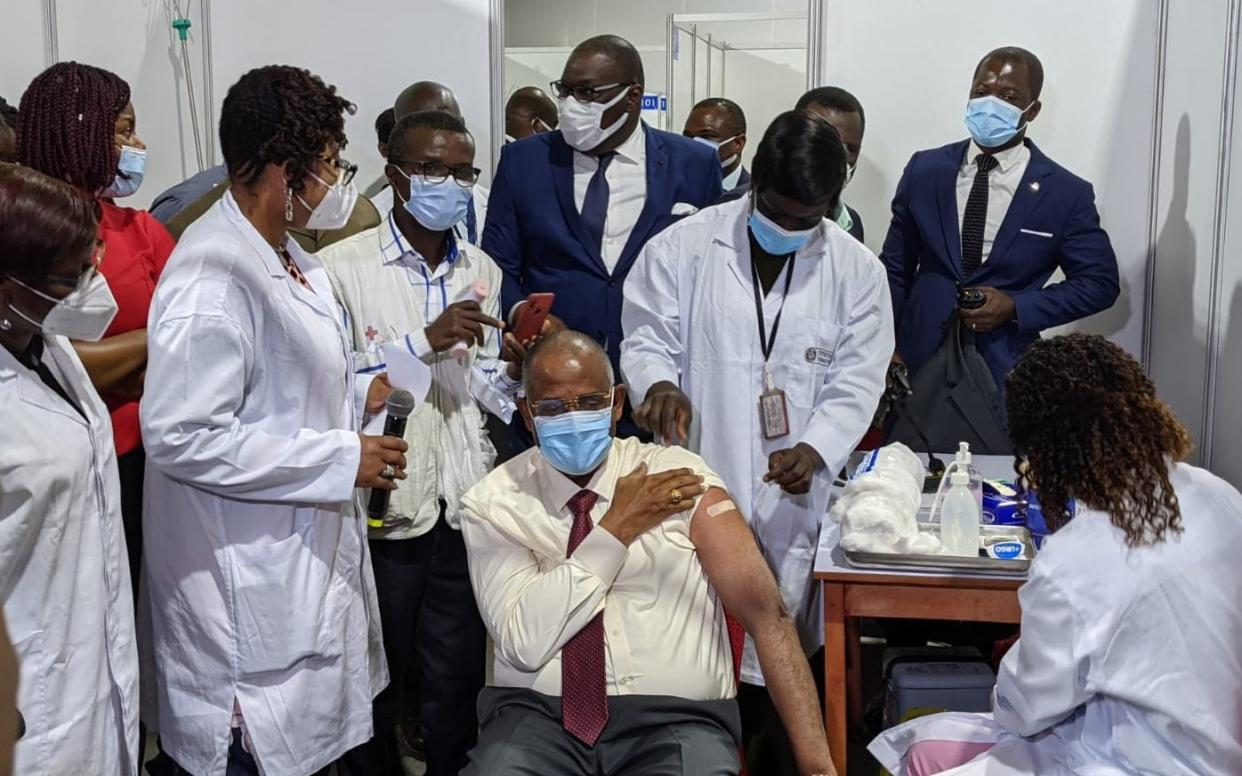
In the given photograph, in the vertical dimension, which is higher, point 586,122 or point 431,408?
point 586,122

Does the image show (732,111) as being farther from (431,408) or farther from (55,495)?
(55,495)

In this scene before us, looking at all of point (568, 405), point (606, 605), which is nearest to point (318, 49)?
point (568, 405)

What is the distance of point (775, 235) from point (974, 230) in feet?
3.37

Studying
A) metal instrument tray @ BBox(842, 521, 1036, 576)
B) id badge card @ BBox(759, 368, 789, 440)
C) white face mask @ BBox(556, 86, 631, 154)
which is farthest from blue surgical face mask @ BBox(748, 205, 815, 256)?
metal instrument tray @ BBox(842, 521, 1036, 576)

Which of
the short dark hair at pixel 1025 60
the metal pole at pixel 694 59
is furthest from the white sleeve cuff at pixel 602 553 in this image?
the metal pole at pixel 694 59

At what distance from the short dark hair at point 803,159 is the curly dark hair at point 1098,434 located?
794mm

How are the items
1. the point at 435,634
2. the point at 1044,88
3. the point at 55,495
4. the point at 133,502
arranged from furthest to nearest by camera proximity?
the point at 1044,88 → the point at 435,634 → the point at 133,502 → the point at 55,495

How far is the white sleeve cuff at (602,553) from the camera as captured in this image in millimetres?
2008

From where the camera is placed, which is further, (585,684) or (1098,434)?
(585,684)

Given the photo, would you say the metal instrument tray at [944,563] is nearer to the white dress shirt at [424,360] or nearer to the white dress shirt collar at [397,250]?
the white dress shirt at [424,360]

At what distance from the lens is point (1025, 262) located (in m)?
3.37

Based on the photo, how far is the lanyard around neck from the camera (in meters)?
2.68

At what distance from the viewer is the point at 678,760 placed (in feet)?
6.32

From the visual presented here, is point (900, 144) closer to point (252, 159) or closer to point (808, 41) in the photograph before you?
point (808, 41)
